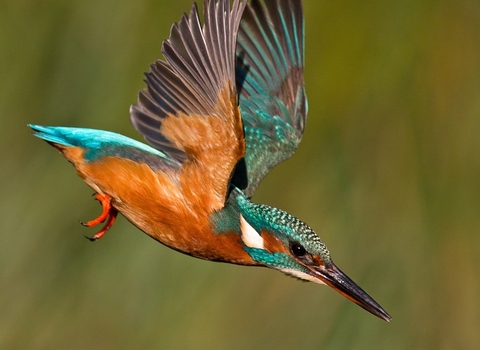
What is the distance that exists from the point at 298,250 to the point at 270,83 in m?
0.94

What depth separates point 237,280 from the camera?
3.53 m

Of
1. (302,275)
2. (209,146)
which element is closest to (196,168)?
(209,146)

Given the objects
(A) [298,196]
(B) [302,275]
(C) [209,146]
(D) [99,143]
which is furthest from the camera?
(A) [298,196]

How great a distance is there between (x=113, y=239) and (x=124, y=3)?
0.97 metres

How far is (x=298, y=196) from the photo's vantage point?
361 cm

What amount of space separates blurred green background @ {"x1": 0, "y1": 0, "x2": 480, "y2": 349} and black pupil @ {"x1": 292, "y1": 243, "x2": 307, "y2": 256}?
0.53 metres

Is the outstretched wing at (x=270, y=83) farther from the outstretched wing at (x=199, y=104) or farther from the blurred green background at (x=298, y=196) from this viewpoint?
the outstretched wing at (x=199, y=104)

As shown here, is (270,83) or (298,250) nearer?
(298,250)

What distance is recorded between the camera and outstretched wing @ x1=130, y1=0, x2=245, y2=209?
108 inches

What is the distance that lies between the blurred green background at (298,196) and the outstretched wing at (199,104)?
0.43m

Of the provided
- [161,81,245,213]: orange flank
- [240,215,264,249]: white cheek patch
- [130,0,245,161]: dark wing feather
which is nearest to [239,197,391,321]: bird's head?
[240,215,264,249]: white cheek patch

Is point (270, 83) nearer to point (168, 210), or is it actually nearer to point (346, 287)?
point (168, 210)

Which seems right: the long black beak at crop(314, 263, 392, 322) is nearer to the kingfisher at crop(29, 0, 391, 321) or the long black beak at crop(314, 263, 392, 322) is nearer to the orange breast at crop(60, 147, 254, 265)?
the kingfisher at crop(29, 0, 391, 321)

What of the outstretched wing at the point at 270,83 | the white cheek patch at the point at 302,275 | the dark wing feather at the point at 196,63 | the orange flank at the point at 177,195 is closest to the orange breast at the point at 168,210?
the orange flank at the point at 177,195
